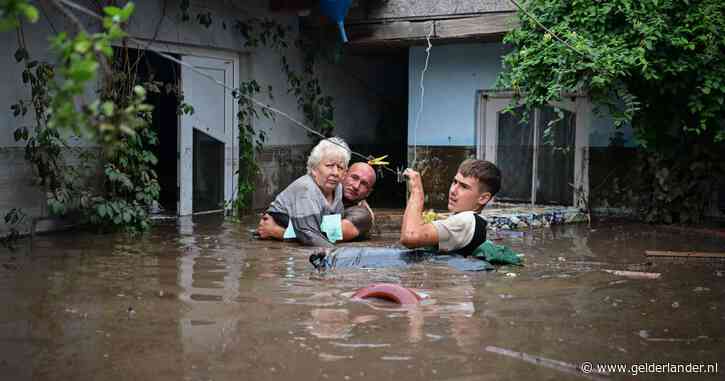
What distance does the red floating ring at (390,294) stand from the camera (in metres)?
5.74

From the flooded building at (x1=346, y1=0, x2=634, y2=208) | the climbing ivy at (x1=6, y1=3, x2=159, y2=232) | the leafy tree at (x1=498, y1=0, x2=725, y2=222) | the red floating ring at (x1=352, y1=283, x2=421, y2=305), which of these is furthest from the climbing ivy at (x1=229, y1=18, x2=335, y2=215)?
the red floating ring at (x1=352, y1=283, x2=421, y2=305)

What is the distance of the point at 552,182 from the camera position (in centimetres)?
1188

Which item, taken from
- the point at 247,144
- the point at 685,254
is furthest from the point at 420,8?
the point at 685,254

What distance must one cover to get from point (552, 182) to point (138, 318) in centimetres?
772

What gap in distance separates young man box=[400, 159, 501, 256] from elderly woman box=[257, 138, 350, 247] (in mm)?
1842

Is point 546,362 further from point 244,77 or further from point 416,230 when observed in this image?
point 244,77

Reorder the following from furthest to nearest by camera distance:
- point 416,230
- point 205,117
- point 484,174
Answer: point 205,117, point 484,174, point 416,230

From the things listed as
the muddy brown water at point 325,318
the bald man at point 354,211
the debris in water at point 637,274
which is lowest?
the muddy brown water at point 325,318

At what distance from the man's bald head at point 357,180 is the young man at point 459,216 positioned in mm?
2146

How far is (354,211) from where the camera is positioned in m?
8.83

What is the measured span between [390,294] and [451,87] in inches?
280

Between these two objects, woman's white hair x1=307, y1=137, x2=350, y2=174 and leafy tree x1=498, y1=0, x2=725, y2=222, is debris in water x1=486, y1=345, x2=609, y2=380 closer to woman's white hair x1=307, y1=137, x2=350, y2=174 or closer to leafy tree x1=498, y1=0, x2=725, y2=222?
woman's white hair x1=307, y1=137, x2=350, y2=174

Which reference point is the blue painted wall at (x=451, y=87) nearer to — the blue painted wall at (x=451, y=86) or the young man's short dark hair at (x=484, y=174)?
the blue painted wall at (x=451, y=86)

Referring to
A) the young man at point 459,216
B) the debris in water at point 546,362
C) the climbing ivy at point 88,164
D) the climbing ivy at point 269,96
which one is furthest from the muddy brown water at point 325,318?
the climbing ivy at point 269,96
